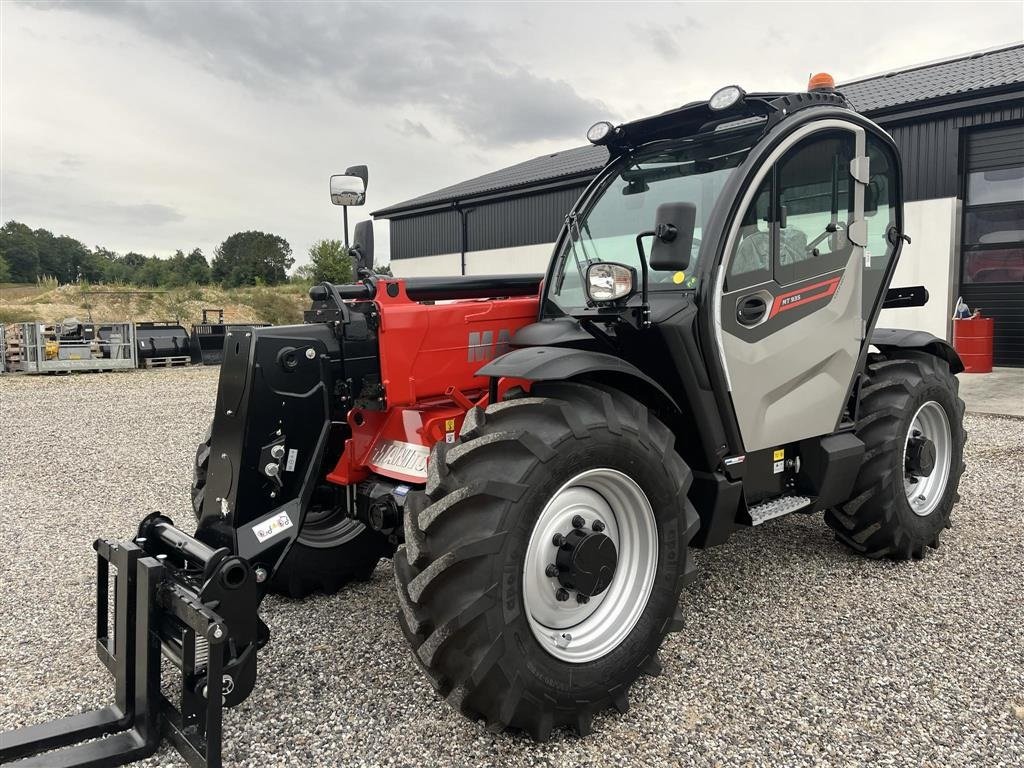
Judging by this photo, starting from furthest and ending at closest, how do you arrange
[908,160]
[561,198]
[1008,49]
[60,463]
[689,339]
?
[561,198], [1008,49], [908,160], [60,463], [689,339]

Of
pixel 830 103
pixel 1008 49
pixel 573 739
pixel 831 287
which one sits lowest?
pixel 573 739

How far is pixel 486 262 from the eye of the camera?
902 inches

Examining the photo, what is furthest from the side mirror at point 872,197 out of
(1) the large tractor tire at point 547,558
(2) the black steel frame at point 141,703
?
(2) the black steel frame at point 141,703

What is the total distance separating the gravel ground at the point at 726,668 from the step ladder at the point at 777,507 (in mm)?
515

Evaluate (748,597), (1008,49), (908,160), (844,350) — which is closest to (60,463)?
A: (748,597)

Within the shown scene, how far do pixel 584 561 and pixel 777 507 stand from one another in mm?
1468

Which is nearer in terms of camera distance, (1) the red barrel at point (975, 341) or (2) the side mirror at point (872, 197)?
(2) the side mirror at point (872, 197)

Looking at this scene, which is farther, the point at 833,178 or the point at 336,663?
the point at 833,178

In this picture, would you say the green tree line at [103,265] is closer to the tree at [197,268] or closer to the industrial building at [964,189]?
the tree at [197,268]

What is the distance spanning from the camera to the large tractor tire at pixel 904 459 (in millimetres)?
4305

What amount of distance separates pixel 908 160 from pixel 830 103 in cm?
1229

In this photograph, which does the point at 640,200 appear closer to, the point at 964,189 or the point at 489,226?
the point at 964,189

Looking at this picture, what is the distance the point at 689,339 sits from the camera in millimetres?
3270

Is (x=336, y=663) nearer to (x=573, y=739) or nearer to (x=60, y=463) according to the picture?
(x=573, y=739)
